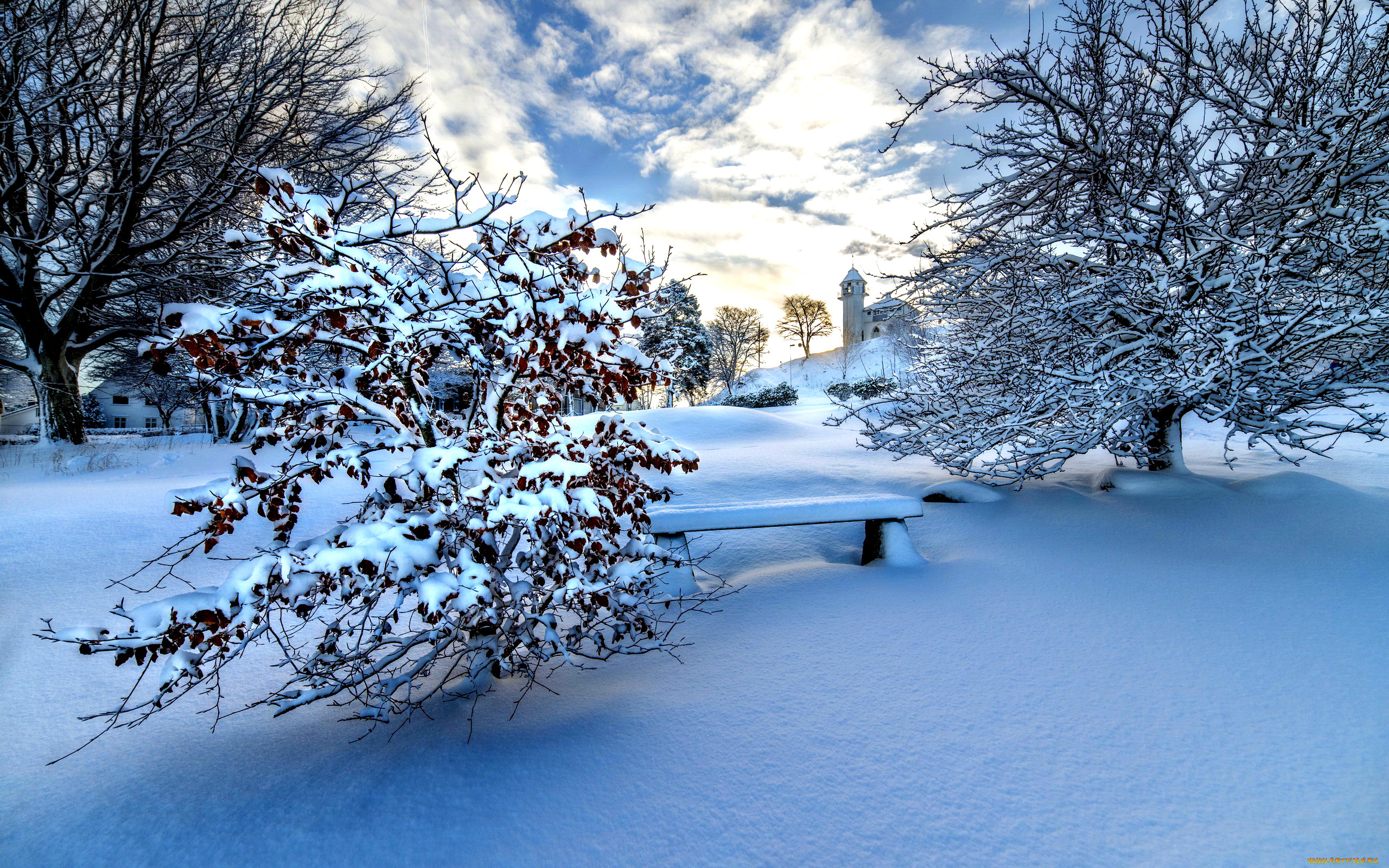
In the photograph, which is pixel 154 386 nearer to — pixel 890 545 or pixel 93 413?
pixel 93 413

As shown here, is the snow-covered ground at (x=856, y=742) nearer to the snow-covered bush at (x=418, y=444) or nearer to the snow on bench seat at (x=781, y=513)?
the snow-covered bush at (x=418, y=444)

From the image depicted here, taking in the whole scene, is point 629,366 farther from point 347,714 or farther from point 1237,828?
point 1237,828

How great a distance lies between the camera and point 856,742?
6.59ft

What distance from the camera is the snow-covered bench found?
350 cm

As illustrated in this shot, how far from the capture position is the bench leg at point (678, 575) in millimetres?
3389

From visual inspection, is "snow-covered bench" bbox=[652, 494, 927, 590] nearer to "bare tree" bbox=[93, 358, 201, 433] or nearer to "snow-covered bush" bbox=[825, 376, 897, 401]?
"bare tree" bbox=[93, 358, 201, 433]

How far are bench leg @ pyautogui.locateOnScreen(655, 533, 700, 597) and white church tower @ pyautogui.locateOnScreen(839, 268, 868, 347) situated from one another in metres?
49.0

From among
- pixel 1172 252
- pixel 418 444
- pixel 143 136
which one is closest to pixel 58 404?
pixel 143 136

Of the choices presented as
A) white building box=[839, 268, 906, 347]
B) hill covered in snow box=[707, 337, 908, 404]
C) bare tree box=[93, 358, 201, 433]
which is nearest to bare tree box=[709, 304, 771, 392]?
hill covered in snow box=[707, 337, 908, 404]

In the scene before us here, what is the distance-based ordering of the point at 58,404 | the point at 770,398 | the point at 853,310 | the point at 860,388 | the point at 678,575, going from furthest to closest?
the point at 853,310 < the point at 770,398 < the point at 860,388 < the point at 58,404 < the point at 678,575

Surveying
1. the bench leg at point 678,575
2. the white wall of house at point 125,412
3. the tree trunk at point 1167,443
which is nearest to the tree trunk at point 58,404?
the bench leg at point 678,575

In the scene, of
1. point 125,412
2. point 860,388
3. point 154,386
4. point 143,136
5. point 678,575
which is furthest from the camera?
point 125,412

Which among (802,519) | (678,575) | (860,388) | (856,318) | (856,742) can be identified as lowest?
(856,742)

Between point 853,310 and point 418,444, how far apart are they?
5342cm
